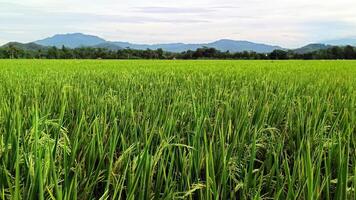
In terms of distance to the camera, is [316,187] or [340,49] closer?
[316,187]

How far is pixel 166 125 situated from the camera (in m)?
1.88

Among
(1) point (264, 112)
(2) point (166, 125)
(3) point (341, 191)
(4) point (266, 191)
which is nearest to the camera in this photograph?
(3) point (341, 191)

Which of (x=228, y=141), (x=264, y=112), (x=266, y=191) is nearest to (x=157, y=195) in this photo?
(x=266, y=191)

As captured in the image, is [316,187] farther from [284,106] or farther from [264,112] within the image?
[284,106]

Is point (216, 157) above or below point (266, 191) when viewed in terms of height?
above

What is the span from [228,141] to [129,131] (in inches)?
18.8

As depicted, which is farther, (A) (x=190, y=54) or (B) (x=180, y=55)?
(B) (x=180, y=55)

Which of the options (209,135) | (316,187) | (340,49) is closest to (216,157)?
(316,187)

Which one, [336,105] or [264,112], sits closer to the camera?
[264,112]

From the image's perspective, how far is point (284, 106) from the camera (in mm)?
2854

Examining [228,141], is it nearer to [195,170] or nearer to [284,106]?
[195,170]

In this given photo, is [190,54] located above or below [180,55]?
above

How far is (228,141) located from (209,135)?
187 mm

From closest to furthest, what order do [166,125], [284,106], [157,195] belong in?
1. [157,195]
2. [166,125]
3. [284,106]
